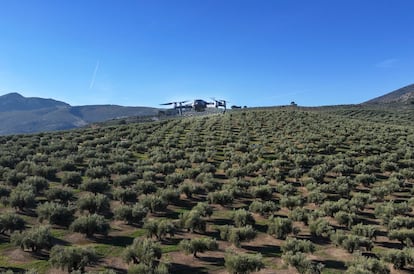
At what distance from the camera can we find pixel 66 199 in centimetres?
2170

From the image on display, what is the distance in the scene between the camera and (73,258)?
44.3 ft

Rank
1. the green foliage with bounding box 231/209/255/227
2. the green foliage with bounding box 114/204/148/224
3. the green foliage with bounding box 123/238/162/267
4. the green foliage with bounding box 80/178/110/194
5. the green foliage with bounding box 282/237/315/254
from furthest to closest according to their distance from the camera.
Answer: the green foliage with bounding box 80/178/110/194
the green foliage with bounding box 114/204/148/224
the green foliage with bounding box 231/209/255/227
the green foliage with bounding box 282/237/315/254
the green foliage with bounding box 123/238/162/267

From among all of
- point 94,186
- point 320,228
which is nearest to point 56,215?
point 94,186

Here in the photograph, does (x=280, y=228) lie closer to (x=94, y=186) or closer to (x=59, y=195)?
(x=94, y=186)

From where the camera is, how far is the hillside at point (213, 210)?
14.8 metres

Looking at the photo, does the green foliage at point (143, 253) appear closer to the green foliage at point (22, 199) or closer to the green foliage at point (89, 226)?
the green foliage at point (89, 226)

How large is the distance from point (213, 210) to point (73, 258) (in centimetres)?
990

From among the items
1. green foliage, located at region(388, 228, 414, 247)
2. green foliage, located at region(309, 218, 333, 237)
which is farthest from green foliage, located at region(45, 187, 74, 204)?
green foliage, located at region(388, 228, 414, 247)

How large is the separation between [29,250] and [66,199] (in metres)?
6.42

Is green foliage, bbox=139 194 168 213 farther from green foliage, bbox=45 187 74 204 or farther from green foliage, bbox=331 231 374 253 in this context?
green foliage, bbox=331 231 374 253

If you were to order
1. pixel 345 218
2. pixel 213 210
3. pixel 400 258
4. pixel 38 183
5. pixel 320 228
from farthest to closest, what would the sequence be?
pixel 38 183 < pixel 213 210 < pixel 345 218 < pixel 320 228 < pixel 400 258

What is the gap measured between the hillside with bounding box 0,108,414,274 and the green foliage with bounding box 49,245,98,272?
0.20ft

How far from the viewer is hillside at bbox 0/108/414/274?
48.6 feet

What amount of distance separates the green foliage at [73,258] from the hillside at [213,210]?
62mm
